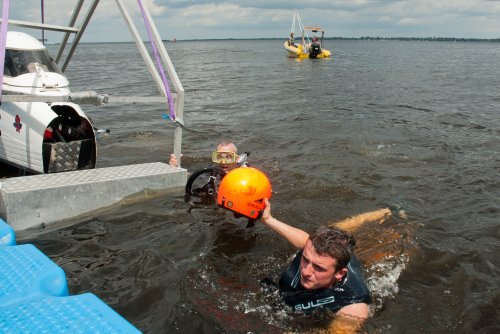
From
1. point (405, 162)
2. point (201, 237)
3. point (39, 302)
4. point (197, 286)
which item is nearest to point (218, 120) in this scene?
point (405, 162)

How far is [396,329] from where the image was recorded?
14.0 ft

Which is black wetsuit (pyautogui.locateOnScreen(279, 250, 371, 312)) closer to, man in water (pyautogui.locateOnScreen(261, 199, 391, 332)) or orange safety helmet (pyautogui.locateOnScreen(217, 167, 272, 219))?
man in water (pyautogui.locateOnScreen(261, 199, 391, 332))

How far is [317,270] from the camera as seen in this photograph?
375 centimetres

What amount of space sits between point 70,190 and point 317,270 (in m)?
3.72

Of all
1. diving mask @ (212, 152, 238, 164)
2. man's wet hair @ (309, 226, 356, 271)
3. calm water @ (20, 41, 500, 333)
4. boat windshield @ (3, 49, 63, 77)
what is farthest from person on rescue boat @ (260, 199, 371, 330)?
boat windshield @ (3, 49, 63, 77)

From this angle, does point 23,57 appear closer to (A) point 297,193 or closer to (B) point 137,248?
(B) point 137,248

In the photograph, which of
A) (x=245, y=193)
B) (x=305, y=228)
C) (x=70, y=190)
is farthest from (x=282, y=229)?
(x=70, y=190)

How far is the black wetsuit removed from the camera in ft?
12.8

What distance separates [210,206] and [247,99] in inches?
542

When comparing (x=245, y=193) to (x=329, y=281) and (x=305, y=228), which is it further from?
(x=305, y=228)

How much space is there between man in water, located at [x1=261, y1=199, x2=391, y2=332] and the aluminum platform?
3.19 meters

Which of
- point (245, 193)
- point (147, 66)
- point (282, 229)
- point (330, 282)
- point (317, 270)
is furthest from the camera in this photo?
point (147, 66)

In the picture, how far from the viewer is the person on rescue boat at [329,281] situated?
366cm

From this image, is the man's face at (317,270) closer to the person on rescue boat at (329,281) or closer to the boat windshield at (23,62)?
the person on rescue boat at (329,281)
